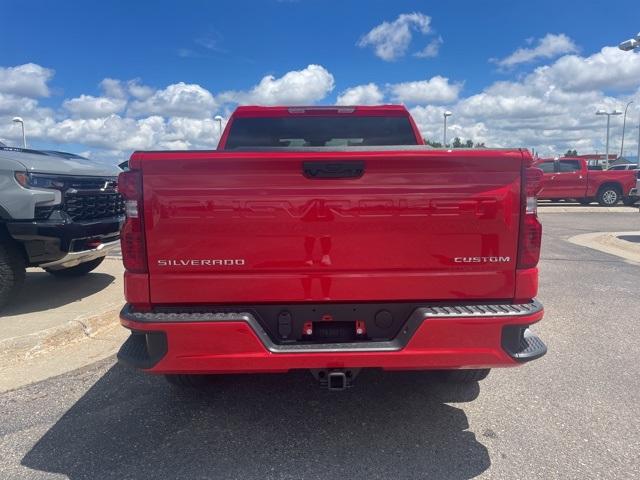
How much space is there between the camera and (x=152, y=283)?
2590 millimetres

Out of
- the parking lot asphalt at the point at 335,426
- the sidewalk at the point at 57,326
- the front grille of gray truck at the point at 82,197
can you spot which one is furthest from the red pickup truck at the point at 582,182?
the sidewalk at the point at 57,326

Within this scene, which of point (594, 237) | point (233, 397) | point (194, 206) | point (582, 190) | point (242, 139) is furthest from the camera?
point (582, 190)

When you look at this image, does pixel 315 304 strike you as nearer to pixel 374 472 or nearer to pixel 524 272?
pixel 374 472

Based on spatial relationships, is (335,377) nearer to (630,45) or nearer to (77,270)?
(77,270)

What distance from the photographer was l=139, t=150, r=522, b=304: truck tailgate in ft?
8.26

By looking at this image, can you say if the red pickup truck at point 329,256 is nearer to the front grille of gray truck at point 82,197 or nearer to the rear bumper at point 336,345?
the rear bumper at point 336,345

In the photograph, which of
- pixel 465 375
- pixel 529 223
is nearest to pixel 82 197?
pixel 465 375

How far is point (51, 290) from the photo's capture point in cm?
629

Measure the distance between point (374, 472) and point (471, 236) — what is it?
136cm

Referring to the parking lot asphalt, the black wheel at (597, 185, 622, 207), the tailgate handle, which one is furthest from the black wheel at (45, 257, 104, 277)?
the black wheel at (597, 185, 622, 207)

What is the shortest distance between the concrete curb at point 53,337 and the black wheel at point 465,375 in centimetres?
337

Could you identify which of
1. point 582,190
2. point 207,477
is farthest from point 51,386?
point 582,190

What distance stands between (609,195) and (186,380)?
22.0m

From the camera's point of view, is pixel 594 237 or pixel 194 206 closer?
pixel 194 206
